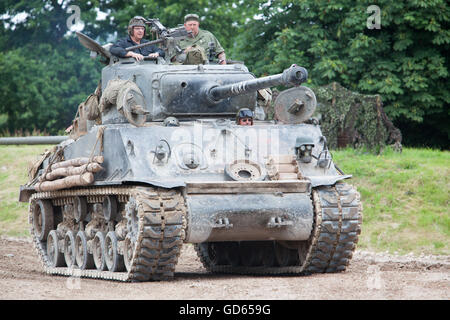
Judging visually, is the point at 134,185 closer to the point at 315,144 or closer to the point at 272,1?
the point at 315,144

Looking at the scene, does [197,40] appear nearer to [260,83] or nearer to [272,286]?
[260,83]

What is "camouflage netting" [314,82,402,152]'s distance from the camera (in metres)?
24.8

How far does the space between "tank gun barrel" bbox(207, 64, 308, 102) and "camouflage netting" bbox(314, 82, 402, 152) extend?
10101 mm

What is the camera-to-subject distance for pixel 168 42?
1683 cm

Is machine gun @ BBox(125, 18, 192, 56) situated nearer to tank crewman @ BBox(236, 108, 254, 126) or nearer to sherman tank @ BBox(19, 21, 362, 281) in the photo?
sherman tank @ BBox(19, 21, 362, 281)

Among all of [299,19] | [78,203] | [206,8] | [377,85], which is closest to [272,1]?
[299,19]

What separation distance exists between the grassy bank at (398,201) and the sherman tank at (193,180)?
410cm

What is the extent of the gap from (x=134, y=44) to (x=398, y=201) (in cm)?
731

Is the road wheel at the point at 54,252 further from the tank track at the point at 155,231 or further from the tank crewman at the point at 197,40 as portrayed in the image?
the tank crewman at the point at 197,40

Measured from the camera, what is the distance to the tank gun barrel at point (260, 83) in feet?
43.3

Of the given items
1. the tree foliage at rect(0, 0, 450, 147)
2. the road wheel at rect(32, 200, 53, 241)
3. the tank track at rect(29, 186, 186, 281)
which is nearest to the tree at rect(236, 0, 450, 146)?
the tree foliage at rect(0, 0, 450, 147)

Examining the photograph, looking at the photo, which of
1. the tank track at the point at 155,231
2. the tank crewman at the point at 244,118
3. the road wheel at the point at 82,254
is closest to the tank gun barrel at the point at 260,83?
the tank crewman at the point at 244,118

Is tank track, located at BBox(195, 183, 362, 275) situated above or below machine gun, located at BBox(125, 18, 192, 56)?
below

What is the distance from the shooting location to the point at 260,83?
14125 mm
